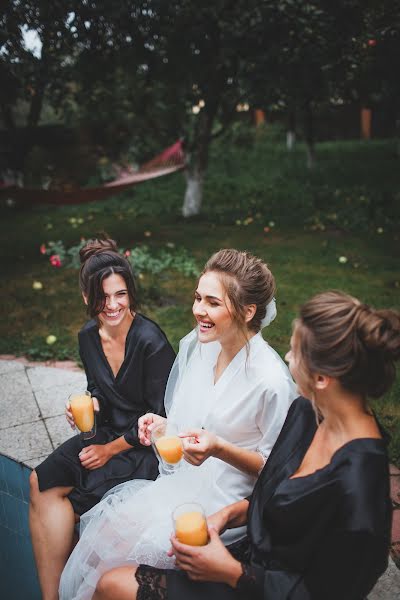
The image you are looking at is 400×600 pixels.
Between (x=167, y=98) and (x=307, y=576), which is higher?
(x=167, y=98)

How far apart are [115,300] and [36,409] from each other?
168cm

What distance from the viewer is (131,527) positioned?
2059mm

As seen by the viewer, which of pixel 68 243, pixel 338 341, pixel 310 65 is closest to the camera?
pixel 338 341

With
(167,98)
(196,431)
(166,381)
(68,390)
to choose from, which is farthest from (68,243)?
(196,431)

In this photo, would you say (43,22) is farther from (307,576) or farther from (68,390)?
(307,576)

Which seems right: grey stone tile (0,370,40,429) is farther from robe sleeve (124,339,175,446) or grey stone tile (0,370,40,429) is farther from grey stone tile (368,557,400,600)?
grey stone tile (368,557,400,600)

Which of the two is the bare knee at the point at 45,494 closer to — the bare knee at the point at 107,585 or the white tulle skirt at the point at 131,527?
the white tulle skirt at the point at 131,527

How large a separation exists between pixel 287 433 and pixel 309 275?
5031 millimetres

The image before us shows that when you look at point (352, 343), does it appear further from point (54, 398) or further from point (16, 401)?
point (16, 401)

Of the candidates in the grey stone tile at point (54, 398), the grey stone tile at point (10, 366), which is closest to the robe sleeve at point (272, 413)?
the grey stone tile at point (54, 398)

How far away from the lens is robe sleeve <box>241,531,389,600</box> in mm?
1397

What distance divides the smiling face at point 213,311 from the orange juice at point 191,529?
76cm

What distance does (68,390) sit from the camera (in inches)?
162

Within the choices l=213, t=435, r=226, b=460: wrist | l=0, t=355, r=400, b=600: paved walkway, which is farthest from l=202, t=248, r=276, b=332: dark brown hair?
l=0, t=355, r=400, b=600: paved walkway
